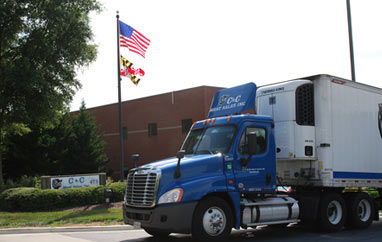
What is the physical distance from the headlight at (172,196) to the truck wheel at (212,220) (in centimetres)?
49

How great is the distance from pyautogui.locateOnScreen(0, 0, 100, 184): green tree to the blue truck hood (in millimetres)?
17124

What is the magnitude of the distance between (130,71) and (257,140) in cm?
1212

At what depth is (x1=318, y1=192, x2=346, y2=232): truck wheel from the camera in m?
10.9

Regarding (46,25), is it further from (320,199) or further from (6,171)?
(320,199)

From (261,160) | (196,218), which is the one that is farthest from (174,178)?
Answer: (261,160)

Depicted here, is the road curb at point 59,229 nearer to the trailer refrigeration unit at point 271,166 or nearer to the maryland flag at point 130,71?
the trailer refrigeration unit at point 271,166

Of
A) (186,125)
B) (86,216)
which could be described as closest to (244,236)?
(86,216)

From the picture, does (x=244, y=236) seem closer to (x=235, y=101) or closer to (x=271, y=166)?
(x=271, y=166)

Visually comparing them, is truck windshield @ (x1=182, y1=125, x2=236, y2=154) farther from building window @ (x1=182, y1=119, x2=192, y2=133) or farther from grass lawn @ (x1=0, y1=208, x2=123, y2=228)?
building window @ (x1=182, y1=119, x2=192, y2=133)

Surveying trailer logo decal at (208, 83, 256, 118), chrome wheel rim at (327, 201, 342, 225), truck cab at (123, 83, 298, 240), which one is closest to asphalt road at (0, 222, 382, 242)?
chrome wheel rim at (327, 201, 342, 225)

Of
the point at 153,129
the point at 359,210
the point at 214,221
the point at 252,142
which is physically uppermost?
the point at 153,129

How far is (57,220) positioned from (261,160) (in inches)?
304

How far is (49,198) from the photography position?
17.1m

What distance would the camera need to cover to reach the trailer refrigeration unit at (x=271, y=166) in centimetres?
898
